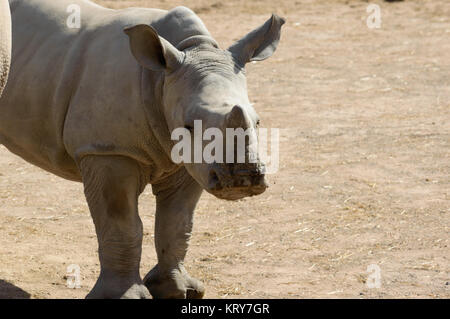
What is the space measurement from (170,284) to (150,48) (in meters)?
1.70

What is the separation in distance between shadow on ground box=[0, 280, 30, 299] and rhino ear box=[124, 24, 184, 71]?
78.8 inches

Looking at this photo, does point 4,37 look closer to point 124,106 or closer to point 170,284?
point 124,106

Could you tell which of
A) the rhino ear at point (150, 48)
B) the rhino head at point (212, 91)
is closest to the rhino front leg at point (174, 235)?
the rhino head at point (212, 91)

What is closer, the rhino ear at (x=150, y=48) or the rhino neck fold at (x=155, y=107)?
the rhino ear at (x=150, y=48)

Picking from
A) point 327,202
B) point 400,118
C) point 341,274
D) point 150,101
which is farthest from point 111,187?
point 400,118

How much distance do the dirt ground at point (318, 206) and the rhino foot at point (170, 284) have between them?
→ 230mm

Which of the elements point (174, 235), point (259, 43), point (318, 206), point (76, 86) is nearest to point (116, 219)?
point (174, 235)

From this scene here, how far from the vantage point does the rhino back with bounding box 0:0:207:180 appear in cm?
565

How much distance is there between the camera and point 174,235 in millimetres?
6227

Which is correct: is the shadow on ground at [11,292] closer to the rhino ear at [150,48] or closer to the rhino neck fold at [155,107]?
the rhino neck fold at [155,107]

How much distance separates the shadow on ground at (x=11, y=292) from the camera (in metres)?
6.47

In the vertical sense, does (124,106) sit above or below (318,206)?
below
